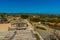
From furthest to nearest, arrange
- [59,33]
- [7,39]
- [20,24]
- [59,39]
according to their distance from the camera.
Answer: [20,24]
[59,33]
[59,39]
[7,39]

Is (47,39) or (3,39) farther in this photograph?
(47,39)

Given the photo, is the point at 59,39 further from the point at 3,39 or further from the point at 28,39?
the point at 3,39

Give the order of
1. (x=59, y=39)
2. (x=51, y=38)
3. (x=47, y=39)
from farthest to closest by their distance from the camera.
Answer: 1. (x=59, y=39)
2. (x=51, y=38)
3. (x=47, y=39)

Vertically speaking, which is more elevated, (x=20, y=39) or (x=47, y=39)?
(x=20, y=39)

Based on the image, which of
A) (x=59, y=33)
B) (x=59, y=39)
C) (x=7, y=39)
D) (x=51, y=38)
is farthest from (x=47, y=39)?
(x=7, y=39)

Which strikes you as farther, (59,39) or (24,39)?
(59,39)

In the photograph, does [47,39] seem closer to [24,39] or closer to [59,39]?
[59,39]

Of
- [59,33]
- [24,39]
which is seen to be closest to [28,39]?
[24,39]

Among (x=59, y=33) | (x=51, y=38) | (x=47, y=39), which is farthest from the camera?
(x=59, y=33)

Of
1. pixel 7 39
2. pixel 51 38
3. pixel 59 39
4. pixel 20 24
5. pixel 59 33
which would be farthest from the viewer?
pixel 20 24
